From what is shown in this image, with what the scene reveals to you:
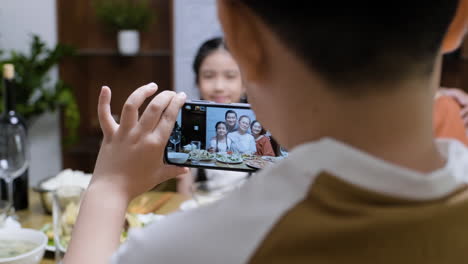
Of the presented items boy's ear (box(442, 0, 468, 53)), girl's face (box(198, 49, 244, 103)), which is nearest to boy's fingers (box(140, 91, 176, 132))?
boy's ear (box(442, 0, 468, 53))

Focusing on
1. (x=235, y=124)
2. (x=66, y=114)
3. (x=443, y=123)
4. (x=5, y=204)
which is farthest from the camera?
(x=66, y=114)

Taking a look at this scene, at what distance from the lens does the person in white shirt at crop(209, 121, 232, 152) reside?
29.1 inches

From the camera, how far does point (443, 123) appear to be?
63.9 inches

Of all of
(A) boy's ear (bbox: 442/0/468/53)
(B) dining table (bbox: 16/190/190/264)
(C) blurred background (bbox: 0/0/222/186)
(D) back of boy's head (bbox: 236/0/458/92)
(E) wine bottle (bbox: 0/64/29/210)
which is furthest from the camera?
(C) blurred background (bbox: 0/0/222/186)

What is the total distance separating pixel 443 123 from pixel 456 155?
127 cm

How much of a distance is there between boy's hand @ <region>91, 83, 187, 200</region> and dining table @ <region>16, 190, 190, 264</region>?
0.65 meters

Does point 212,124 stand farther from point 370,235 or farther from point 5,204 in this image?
point 5,204

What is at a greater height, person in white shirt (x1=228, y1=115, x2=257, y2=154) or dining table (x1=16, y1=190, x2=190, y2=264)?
person in white shirt (x1=228, y1=115, x2=257, y2=154)

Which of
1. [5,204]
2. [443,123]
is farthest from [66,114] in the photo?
[443,123]

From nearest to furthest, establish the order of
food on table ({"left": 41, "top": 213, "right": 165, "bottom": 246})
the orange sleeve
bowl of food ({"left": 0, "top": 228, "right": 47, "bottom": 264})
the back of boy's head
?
the back of boy's head → bowl of food ({"left": 0, "top": 228, "right": 47, "bottom": 264}) → food on table ({"left": 41, "top": 213, "right": 165, "bottom": 246}) → the orange sleeve

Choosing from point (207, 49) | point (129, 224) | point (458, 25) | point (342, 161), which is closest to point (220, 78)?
point (207, 49)

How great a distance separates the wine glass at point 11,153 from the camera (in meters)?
1.47

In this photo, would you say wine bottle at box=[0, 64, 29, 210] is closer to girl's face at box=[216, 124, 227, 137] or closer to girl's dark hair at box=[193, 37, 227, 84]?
girl's dark hair at box=[193, 37, 227, 84]

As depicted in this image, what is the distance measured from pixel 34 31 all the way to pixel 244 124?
106 inches
